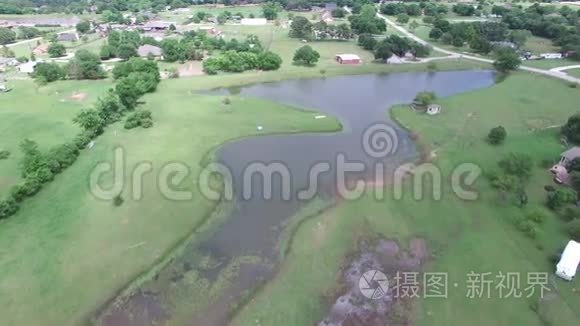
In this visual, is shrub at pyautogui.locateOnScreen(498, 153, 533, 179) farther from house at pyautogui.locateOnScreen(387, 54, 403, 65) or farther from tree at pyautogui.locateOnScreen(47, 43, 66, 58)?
tree at pyautogui.locateOnScreen(47, 43, 66, 58)

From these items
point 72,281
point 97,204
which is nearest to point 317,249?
point 72,281

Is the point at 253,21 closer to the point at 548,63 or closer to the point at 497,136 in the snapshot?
the point at 548,63

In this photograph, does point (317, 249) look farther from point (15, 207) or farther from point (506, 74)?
point (506, 74)

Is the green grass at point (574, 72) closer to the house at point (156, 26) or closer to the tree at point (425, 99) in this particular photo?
the tree at point (425, 99)

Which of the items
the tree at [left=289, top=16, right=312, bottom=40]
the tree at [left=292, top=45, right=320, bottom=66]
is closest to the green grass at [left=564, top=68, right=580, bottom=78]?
the tree at [left=292, top=45, right=320, bottom=66]

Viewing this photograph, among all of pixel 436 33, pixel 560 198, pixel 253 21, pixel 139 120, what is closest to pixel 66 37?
pixel 253 21

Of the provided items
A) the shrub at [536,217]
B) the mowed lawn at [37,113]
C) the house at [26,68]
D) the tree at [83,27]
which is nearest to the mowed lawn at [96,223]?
the mowed lawn at [37,113]
